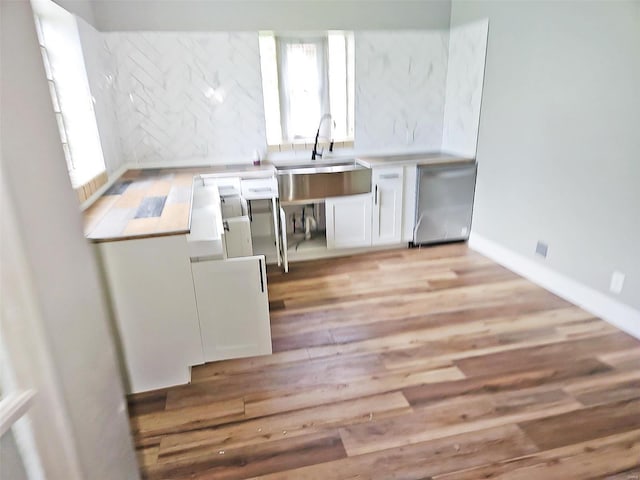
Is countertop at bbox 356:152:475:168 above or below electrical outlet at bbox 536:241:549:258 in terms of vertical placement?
above

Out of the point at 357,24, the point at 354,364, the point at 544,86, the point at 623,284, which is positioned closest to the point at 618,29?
the point at 544,86

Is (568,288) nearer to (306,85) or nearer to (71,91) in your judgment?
(306,85)

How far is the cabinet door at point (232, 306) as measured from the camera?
2.06 m

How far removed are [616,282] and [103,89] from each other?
148 inches

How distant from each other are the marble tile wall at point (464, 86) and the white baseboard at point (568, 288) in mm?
945

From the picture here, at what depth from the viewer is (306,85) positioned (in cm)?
398

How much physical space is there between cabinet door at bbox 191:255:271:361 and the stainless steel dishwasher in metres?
2.07

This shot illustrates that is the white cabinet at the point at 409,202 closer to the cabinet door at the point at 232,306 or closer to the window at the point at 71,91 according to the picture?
the cabinet door at the point at 232,306

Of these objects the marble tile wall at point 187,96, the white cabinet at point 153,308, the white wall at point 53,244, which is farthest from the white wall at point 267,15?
the white wall at point 53,244

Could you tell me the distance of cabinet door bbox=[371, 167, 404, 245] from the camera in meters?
3.62

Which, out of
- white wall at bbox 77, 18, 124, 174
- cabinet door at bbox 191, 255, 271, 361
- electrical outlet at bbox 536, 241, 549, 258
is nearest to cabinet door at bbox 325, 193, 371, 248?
electrical outlet at bbox 536, 241, 549, 258

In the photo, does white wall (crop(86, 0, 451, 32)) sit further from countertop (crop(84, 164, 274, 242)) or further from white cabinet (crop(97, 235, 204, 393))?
white cabinet (crop(97, 235, 204, 393))

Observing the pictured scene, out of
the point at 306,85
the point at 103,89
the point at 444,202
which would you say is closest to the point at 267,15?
the point at 306,85

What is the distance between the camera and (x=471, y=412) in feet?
6.08
